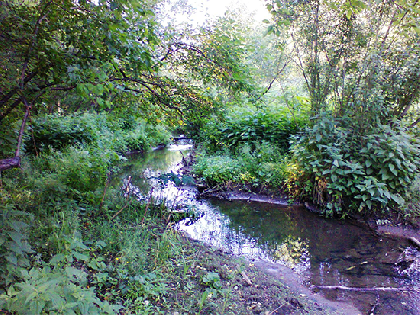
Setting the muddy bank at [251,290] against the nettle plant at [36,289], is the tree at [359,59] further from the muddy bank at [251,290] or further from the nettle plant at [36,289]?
the nettle plant at [36,289]

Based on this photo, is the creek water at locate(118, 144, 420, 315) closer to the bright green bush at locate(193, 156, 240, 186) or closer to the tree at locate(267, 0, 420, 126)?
the bright green bush at locate(193, 156, 240, 186)

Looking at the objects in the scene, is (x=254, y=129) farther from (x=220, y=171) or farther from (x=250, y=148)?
(x=220, y=171)

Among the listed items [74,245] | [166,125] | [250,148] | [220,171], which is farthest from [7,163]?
[250,148]

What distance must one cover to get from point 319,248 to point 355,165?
214cm

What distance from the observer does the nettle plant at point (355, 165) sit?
5652 millimetres

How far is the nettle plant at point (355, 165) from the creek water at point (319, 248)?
612 millimetres

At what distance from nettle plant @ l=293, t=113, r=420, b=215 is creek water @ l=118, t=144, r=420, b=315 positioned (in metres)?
0.61

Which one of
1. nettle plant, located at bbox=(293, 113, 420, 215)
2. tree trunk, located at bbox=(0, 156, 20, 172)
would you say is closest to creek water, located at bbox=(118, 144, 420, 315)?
nettle plant, located at bbox=(293, 113, 420, 215)

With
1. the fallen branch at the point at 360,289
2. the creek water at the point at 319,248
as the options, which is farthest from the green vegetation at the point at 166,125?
the fallen branch at the point at 360,289

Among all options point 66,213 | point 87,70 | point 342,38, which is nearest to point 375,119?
point 342,38

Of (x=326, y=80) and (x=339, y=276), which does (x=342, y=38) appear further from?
(x=339, y=276)

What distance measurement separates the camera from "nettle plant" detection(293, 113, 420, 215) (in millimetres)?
5652

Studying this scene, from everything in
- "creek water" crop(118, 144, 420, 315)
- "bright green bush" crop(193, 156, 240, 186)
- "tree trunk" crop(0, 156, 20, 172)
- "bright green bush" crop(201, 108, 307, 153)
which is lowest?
"creek water" crop(118, 144, 420, 315)

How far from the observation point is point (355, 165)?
587cm
